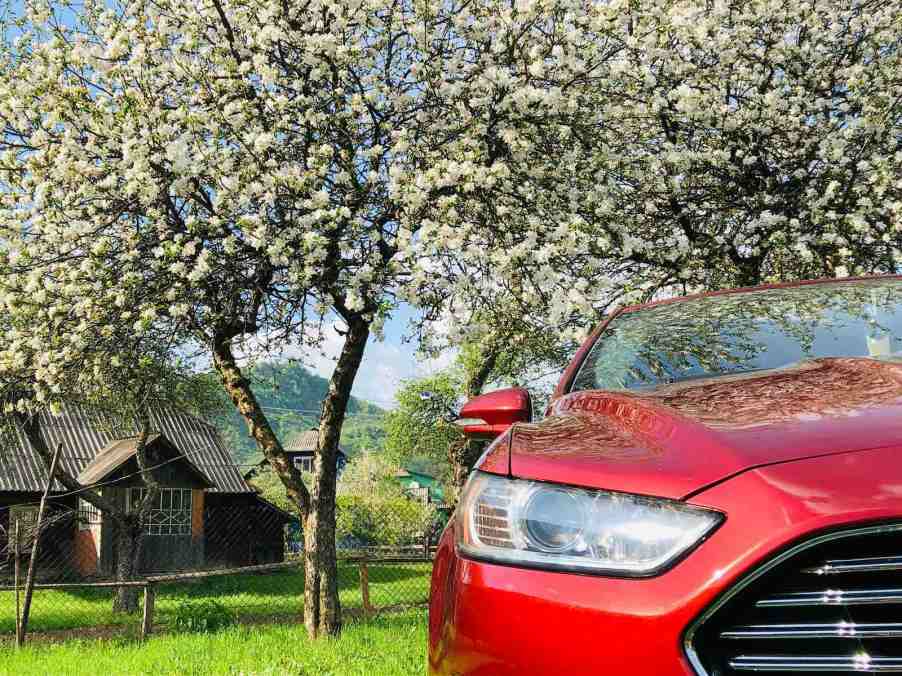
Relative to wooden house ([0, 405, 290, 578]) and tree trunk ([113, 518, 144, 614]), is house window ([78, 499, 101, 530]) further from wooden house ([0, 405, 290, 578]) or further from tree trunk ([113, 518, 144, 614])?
tree trunk ([113, 518, 144, 614])

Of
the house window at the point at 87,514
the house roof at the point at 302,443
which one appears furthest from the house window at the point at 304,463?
the house window at the point at 87,514

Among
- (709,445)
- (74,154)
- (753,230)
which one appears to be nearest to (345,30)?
(74,154)

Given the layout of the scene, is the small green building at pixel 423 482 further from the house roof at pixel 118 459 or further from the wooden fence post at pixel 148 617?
the wooden fence post at pixel 148 617

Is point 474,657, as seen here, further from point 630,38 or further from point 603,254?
point 630,38

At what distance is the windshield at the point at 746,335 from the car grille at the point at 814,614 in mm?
1354

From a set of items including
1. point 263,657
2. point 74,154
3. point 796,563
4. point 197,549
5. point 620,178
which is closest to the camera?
point 796,563

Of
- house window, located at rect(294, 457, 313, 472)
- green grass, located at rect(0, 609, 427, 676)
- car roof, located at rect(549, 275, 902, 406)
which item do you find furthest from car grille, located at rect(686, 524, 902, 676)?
house window, located at rect(294, 457, 313, 472)

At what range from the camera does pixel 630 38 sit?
9906 millimetres

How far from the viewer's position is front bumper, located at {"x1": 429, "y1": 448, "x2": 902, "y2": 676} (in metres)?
1.43

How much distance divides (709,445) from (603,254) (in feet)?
28.1

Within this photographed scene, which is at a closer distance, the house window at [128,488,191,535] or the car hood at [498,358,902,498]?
the car hood at [498,358,902,498]

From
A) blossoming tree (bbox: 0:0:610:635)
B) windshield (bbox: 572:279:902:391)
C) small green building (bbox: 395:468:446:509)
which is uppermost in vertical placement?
blossoming tree (bbox: 0:0:610:635)

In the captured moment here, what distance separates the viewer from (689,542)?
1521 mm

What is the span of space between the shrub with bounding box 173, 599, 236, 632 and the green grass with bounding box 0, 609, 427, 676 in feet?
3.74
